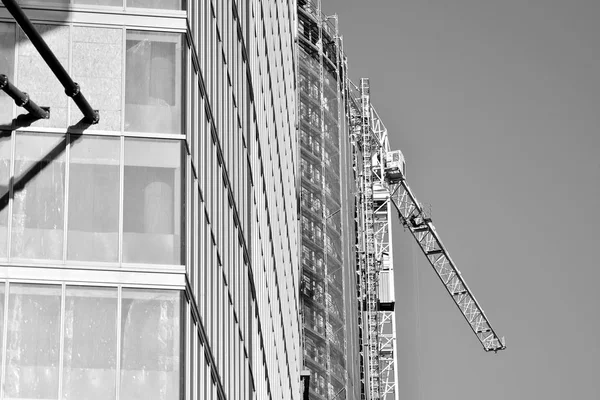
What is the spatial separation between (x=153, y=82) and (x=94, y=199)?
2.72 m

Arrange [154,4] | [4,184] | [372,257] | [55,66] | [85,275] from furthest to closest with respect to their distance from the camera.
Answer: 1. [372,257]
2. [154,4]
3. [4,184]
4. [85,275]
5. [55,66]

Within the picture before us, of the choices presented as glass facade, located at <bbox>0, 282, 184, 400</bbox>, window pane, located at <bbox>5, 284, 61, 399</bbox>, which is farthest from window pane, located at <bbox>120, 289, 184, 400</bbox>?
window pane, located at <bbox>5, 284, 61, 399</bbox>

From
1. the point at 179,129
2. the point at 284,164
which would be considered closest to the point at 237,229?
the point at 179,129

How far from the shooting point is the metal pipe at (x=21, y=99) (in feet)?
85.4

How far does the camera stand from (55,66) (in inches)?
1066

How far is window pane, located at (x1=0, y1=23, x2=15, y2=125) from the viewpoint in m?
28.9

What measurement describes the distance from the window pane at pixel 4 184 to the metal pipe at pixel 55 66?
1570 mm

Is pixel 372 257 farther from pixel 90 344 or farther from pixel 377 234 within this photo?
pixel 90 344

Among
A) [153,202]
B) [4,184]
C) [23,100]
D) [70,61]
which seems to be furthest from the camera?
[70,61]

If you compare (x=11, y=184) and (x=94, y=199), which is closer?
(x=11, y=184)

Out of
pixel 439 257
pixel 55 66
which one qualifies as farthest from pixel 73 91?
pixel 439 257

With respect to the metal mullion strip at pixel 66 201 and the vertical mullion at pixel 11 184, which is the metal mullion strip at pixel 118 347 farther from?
the vertical mullion at pixel 11 184

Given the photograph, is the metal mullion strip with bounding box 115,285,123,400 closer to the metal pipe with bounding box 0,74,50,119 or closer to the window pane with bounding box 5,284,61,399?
the window pane with bounding box 5,284,61,399

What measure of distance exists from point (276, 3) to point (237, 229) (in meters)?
26.8
